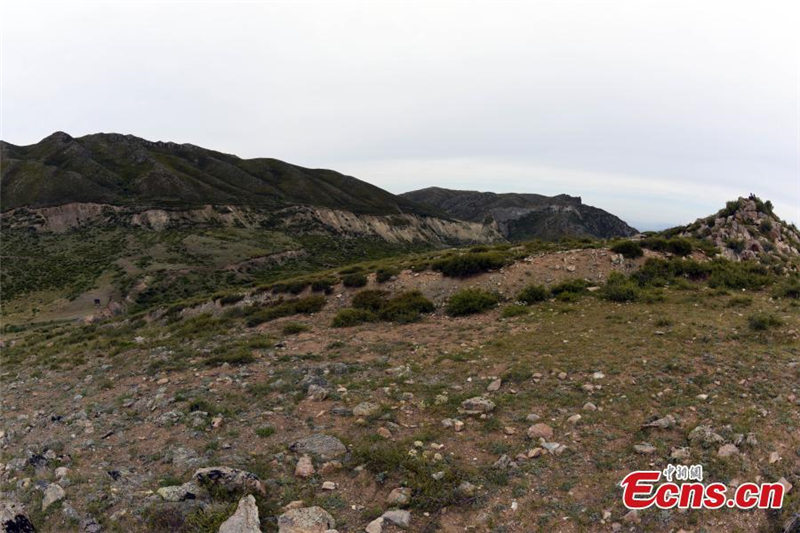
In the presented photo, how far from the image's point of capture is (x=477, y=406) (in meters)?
9.07

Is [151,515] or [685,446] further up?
[685,446]

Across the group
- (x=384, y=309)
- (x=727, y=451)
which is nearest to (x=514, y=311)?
(x=384, y=309)

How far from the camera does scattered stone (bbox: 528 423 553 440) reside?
25.8ft

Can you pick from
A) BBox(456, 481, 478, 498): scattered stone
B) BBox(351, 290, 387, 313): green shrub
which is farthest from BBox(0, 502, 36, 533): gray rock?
BBox(351, 290, 387, 313): green shrub

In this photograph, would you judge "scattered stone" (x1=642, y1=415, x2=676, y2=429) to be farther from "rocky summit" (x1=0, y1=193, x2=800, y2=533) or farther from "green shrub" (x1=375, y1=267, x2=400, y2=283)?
"green shrub" (x1=375, y1=267, x2=400, y2=283)

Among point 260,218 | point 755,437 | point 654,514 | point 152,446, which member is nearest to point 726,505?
point 654,514

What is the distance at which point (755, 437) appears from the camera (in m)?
7.01

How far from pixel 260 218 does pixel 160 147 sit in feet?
240

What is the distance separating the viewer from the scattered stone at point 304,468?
732 centimetres

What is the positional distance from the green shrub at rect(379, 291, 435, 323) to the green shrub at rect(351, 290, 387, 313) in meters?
0.42

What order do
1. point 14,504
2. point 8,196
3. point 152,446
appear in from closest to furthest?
point 14,504, point 152,446, point 8,196

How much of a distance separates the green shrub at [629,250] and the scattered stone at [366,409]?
1716 centimetres

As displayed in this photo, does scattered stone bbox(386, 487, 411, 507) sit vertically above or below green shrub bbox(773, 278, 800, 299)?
below

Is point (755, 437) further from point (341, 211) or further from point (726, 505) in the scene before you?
point (341, 211)
